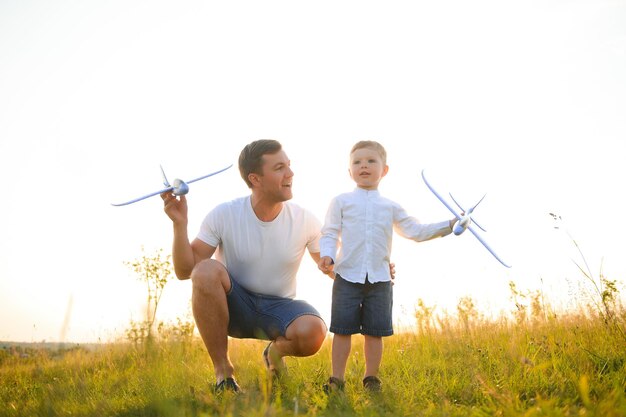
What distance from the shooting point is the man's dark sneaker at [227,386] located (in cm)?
388

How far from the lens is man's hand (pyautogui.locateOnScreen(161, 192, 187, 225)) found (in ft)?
13.4

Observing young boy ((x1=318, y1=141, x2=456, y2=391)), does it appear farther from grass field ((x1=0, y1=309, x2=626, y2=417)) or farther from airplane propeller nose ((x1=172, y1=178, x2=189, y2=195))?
airplane propeller nose ((x1=172, y1=178, x2=189, y2=195))

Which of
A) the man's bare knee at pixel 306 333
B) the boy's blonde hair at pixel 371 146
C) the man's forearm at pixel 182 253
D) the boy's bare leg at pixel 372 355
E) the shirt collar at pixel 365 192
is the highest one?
the boy's blonde hair at pixel 371 146

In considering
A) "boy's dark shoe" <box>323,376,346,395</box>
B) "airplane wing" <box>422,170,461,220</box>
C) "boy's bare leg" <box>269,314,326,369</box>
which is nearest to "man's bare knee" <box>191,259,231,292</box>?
"boy's bare leg" <box>269,314,326,369</box>

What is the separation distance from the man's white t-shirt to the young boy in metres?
0.54

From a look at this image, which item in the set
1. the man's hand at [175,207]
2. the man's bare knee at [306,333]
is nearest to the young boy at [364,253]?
the man's bare knee at [306,333]

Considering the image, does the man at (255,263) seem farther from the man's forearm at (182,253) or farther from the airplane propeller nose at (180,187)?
the airplane propeller nose at (180,187)

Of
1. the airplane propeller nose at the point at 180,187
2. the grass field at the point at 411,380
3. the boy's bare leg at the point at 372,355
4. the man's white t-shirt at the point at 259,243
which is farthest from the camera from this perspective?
the man's white t-shirt at the point at 259,243

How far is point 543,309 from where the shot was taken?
5.85 meters

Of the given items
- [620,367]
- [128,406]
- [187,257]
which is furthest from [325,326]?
[620,367]

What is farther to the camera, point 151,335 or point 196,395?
point 196,395

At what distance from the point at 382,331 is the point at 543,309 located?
8.85ft

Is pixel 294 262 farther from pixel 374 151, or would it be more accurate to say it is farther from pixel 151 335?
pixel 151 335

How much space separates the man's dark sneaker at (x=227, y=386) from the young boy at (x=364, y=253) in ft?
2.19
